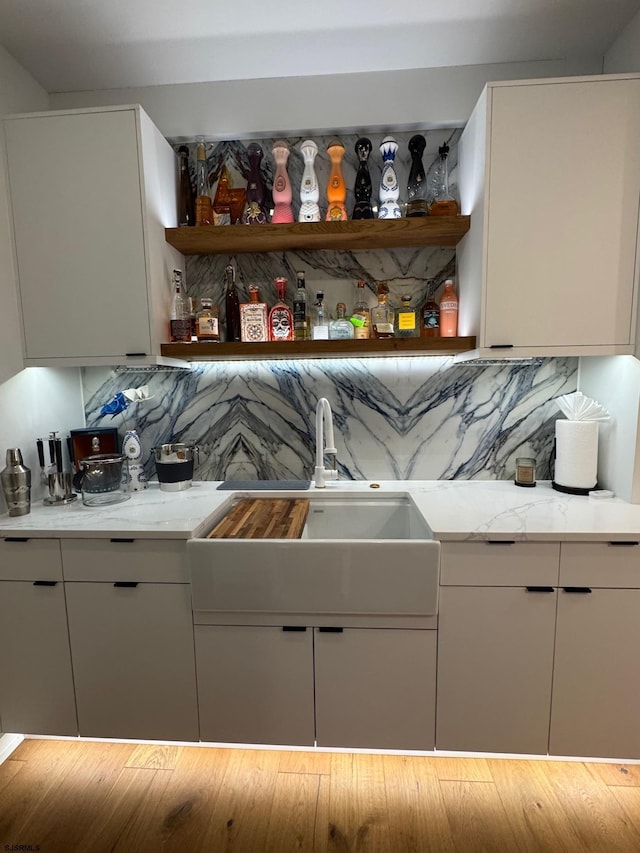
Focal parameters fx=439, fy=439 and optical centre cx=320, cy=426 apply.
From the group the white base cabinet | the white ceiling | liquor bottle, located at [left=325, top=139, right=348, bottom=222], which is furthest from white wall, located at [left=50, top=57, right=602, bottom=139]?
the white base cabinet

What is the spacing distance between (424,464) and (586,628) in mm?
914

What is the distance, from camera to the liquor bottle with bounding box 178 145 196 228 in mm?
2008

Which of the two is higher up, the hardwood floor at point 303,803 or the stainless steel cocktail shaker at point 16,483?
the stainless steel cocktail shaker at point 16,483

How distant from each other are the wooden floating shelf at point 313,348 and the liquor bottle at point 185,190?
25.5 inches

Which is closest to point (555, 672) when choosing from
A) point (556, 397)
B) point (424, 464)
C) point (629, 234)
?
point (424, 464)

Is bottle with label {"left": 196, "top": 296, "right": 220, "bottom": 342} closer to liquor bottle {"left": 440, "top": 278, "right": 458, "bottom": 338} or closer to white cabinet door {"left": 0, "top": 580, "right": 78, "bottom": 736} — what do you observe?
liquor bottle {"left": 440, "top": 278, "right": 458, "bottom": 338}

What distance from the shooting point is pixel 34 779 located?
1.64 metres

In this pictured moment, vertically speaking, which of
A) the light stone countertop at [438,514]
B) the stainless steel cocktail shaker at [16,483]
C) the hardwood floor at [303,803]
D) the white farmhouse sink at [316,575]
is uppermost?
the stainless steel cocktail shaker at [16,483]

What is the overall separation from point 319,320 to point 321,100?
0.98 m

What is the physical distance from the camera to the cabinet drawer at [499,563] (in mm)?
1468

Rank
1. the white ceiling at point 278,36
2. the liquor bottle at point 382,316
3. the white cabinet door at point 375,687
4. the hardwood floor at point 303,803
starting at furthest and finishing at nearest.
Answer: the liquor bottle at point 382,316 → the white ceiling at point 278,36 → the white cabinet door at point 375,687 → the hardwood floor at point 303,803

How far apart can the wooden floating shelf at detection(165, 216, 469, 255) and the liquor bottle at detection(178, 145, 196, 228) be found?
160 mm

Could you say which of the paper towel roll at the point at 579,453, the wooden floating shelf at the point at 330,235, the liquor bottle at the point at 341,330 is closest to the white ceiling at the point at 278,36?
the wooden floating shelf at the point at 330,235

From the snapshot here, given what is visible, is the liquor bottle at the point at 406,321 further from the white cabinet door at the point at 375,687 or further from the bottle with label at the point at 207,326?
the white cabinet door at the point at 375,687
